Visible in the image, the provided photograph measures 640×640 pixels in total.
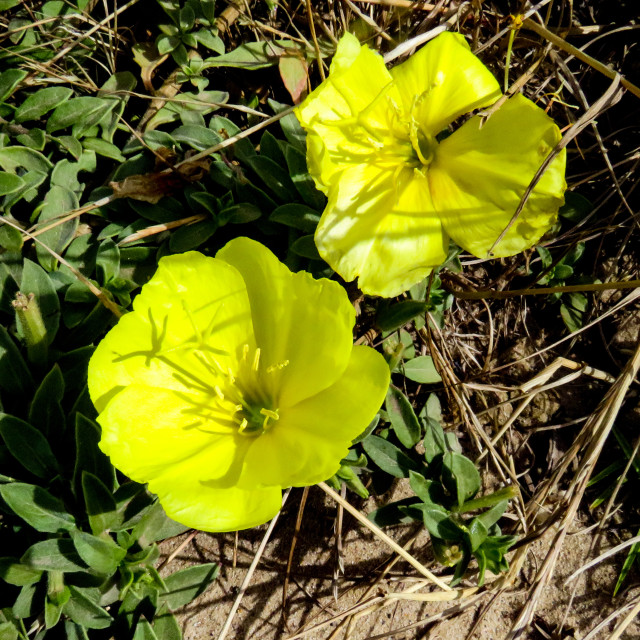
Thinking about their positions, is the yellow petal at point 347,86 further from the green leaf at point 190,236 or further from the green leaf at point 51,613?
the green leaf at point 51,613

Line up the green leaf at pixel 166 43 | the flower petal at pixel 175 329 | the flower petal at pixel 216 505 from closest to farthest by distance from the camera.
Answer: the flower petal at pixel 216 505 < the flower petal at pixel 175 329 < the green leaf at pixel 166 43

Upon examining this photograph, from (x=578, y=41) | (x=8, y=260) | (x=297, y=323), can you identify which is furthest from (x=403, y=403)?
(x=578, y=41)

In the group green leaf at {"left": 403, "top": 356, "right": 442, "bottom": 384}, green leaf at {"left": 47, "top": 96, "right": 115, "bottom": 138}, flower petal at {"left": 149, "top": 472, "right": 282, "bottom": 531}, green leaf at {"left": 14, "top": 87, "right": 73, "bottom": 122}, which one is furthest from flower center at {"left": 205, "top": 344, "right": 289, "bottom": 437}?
green leaf at {"left": 14, "top": 87, "right": 73, "bottom": 122}

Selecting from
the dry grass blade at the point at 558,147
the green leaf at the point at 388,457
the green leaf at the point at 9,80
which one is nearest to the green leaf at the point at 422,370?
the green leaf at the point at 388,457

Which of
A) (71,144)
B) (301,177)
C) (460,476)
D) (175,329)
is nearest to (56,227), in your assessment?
(71,144)

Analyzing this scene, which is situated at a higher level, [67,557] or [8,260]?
[8,260]

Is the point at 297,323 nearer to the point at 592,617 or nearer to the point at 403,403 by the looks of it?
the point at 403,403

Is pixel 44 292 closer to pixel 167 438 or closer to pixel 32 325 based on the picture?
pixel 32 325
